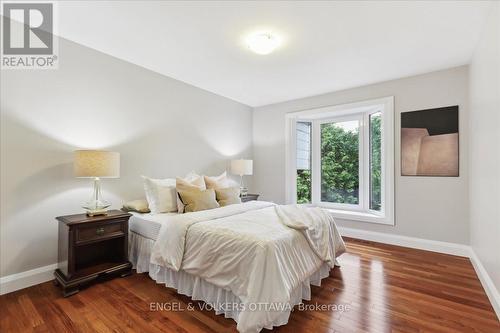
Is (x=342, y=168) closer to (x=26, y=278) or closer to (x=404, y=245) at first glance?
(x=404, y=245)

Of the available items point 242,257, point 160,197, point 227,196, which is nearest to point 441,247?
point 227,196

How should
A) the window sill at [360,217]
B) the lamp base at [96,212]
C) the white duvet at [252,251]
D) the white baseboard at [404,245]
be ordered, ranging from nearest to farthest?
the white duvet at [252,251], the white baseboard at [404,245], the lamp base at [96,212], the window sill at [360,217]

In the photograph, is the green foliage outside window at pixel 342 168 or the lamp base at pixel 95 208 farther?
the green foliage outside window at pixel 342 168

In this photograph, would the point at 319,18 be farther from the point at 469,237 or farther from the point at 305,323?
the point at 469,237

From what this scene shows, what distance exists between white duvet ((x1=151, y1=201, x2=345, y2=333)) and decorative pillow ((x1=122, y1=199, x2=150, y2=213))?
64 centimetres

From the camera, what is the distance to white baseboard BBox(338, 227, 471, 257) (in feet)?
10.4

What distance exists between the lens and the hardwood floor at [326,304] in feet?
5.80

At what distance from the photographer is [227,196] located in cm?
322

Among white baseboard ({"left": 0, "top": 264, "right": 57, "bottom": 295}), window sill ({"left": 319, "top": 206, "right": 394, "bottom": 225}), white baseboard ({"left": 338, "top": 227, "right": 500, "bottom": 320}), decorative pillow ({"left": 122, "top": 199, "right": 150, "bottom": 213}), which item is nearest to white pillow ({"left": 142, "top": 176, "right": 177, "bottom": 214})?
decorative pillow ({"left": 122, "top": 199, "right": 150, "bottom": 213})

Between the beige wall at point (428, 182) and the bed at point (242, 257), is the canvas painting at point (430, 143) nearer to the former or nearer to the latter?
the beige wall at point (428, 182)

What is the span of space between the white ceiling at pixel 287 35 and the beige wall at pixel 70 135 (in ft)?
0.98

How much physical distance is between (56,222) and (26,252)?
13.4 inches

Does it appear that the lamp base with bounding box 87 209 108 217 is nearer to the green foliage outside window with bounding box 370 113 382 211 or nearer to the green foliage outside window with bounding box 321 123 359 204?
the green foliage outside window with bounding box 321 123 359 204

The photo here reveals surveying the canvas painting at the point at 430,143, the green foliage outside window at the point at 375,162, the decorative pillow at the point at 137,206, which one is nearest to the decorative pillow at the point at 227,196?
the decorative pillow at the point at 137,206
